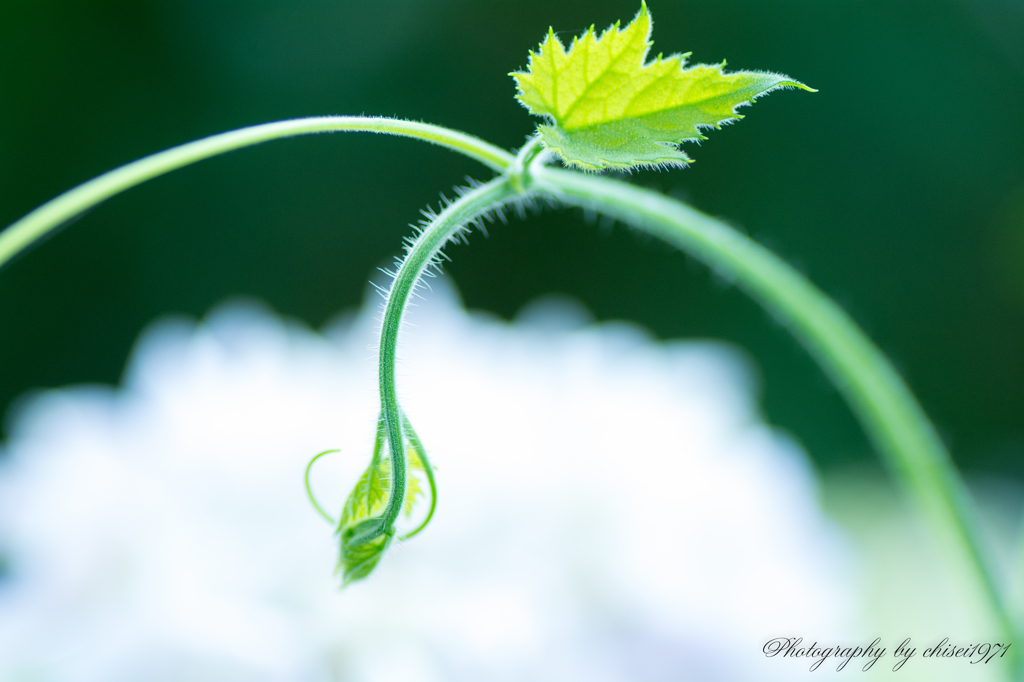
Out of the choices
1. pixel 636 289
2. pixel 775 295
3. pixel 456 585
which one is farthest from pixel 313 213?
pixel 775 295

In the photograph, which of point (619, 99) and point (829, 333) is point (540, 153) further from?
point (829, 333)

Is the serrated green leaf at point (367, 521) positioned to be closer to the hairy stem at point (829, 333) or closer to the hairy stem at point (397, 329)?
the hairy stem at point (397, 329)

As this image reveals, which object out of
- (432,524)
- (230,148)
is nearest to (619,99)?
(230,148)

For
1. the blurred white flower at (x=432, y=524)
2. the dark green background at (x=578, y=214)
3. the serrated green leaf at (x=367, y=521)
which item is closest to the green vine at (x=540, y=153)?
the serrated green leaf at (x=367, y=521)

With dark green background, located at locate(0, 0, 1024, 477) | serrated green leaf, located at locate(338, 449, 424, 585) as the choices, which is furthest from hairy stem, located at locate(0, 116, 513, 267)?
dark green background, located at locate(0, 0, 1024, 477)

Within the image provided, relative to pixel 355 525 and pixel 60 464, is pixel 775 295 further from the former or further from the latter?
pixel 60 464

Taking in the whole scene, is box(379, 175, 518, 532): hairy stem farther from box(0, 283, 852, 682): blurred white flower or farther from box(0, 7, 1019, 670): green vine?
box(0, 283, 852, 682): blurred white flower
